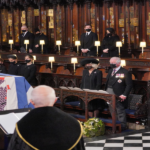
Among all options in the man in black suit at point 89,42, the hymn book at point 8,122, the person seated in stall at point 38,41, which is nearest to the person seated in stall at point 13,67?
the man in black suit at point 89,42

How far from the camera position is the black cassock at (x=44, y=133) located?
9.32ft

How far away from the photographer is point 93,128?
7516 mm

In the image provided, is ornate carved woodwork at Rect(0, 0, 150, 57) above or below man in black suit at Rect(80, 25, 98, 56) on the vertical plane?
above

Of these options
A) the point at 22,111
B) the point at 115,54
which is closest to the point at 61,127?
the point at 22,111

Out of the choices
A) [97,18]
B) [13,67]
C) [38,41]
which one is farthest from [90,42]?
[38,41]

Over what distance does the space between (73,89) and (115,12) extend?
5.93m

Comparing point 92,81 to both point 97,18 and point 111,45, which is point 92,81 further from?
point 97,18

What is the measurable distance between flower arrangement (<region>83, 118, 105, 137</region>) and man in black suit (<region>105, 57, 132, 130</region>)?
0.67m

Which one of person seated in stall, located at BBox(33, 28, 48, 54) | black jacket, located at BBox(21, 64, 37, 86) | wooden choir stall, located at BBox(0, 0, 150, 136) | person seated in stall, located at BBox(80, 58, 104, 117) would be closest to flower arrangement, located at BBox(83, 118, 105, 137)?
wooden choir stall, located at BBox(0, 0, 150, 136)

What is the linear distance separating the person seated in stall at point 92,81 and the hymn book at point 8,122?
14.4 feet

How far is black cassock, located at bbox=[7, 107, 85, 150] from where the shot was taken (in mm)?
2840

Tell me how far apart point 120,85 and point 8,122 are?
15.2ft

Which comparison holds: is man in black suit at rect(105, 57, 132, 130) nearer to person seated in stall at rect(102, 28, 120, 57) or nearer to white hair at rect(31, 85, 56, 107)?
person seated in stall at rect(102, 28, 120, 57)

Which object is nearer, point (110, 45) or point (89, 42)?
point (110, 45)
